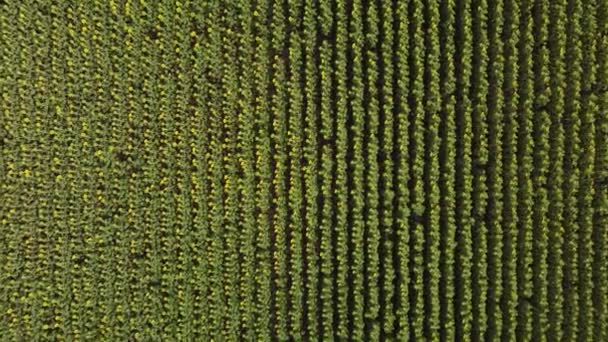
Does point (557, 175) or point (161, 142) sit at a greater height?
point (557, 175)

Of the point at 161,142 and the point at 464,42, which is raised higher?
the point at 464,42

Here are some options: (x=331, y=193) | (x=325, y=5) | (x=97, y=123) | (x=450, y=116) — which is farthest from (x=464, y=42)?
(x=97, y=123)

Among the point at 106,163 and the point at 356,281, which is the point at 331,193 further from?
the point at 106,163

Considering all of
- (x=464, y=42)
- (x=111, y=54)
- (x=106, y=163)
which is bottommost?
(x=106, y=163)

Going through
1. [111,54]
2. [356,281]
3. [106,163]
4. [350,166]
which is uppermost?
[111,54]

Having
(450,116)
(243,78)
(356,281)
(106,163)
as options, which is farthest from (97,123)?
(450,116)

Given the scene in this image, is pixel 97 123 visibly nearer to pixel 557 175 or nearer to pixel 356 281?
pixel 356 281
